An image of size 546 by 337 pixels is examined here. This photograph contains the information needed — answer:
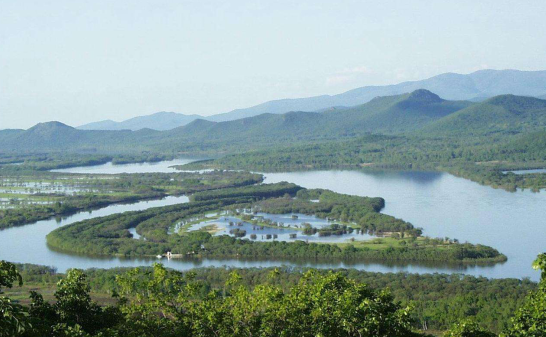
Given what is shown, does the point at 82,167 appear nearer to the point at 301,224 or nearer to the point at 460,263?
the point at 301,224

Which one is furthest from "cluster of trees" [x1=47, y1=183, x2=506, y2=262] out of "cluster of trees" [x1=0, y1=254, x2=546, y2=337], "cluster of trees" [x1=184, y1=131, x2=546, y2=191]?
"cluster of trees" [x1=184, y1=131, x2=546, y2=191]

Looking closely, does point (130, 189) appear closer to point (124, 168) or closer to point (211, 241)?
point (211, 241)

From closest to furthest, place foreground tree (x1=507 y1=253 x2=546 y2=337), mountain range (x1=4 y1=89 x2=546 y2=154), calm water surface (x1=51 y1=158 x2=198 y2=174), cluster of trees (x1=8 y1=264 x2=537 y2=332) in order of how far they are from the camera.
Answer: foreground tree (x1=507 y1=253 x2=546 y2=337), cluster of trees (x1=8 y1=264 x2=537 y2=332), calm water surface (x1=51 y1=158 x2=198 y2=174), mountain range (x1=4 y1=89 x2=546 y2=154)

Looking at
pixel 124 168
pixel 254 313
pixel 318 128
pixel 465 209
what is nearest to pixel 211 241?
pixel 465 209

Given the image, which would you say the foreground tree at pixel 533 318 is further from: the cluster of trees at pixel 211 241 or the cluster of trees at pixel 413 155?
the cluster of trees at pixel 413 155

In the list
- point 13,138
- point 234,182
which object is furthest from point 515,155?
point 13,138

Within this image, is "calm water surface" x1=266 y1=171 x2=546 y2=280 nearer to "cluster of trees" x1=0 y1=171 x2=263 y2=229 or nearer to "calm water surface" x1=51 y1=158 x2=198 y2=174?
"cluster of trees" x1=0 y1=171 x2=263 y2=229

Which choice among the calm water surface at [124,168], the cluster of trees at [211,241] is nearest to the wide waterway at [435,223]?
the cluster of trees at [211,241]
